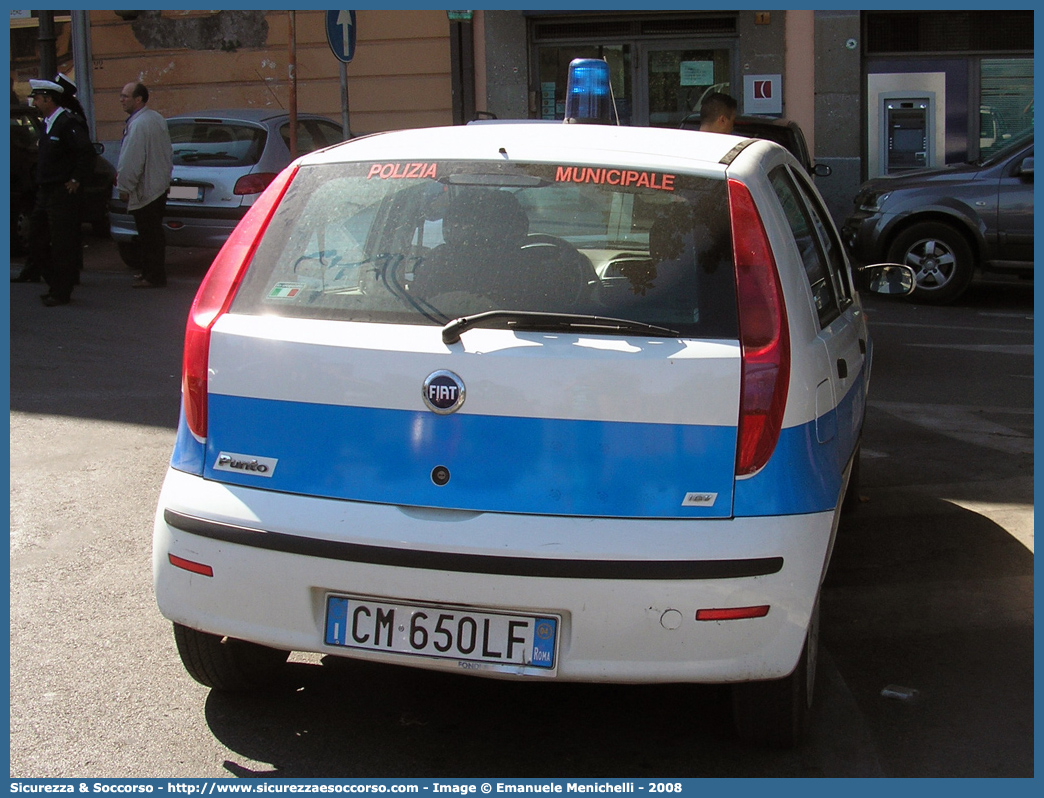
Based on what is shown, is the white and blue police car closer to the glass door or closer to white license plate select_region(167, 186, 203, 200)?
white license plate select_region(167, 186, 203, 200)

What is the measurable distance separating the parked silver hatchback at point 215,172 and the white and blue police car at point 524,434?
9187mm

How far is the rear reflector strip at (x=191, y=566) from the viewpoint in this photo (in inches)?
119

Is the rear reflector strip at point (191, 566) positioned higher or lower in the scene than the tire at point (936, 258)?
lower

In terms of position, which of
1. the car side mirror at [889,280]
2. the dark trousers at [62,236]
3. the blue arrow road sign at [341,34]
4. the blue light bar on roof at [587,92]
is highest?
the blue arrow road sign at [341,34]

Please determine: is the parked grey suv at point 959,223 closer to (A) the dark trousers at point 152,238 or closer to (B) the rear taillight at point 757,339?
(A) the dark trousers at point 152,238

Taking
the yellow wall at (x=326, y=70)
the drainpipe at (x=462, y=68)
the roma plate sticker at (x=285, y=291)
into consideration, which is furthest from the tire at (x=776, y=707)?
the yellow wall at (x=326, y=70)

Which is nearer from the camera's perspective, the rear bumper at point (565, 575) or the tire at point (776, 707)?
the rear bumper at point (565, 575)

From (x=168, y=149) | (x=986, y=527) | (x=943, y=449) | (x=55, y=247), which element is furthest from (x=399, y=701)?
(x=168, y=149)

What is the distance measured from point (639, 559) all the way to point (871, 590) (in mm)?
1994

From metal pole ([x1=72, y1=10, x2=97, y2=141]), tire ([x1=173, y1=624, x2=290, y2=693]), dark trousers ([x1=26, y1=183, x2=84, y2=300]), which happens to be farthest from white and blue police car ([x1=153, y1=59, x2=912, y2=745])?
metal pole ([x1=72, y1=10, x2=97, y2=141])

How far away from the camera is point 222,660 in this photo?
11.1 ft

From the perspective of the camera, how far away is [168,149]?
11711 millimetres

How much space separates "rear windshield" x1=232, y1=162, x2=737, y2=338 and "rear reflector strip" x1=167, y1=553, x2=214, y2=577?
642 mm

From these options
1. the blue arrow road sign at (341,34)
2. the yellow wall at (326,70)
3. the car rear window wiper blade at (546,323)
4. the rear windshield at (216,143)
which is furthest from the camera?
the yellow wall at (326,70)
